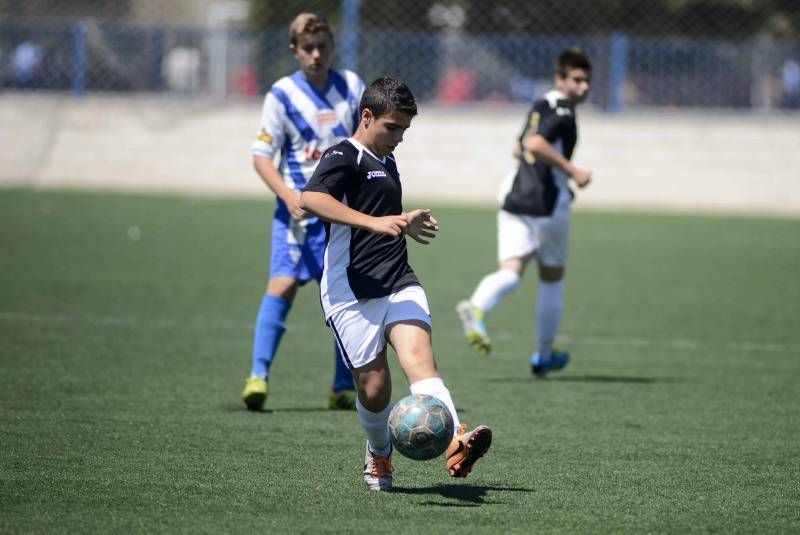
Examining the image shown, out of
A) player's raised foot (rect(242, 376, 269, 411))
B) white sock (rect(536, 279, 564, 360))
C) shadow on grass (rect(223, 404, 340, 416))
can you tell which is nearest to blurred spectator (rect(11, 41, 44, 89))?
white sock (rect(536, 279, 564, 360))

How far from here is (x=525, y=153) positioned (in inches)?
344

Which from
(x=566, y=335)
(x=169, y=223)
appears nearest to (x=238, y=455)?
(x=566, y=335)

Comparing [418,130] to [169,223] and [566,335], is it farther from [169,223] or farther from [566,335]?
[566,335]

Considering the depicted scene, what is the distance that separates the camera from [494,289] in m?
8.49

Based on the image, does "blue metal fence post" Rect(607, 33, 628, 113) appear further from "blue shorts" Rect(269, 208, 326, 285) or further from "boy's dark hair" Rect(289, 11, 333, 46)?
"blue shorts" Rect(269, 208, 326, 285)

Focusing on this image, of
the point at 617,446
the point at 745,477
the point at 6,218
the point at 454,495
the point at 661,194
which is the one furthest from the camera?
the point at 661,194

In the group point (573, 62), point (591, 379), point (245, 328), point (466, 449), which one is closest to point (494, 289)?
point (591, 379)

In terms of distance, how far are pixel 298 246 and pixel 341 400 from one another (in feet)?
2.95

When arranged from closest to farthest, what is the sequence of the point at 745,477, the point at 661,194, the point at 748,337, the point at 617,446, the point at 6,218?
the point at 745,477 < the point at 617,446 < the point at 748,337 < the point at 6,218 < the point at 661,194

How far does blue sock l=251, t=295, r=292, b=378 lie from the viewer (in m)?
7.06

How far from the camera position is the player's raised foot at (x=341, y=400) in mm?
7148

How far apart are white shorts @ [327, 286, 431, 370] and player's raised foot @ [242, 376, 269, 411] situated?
1.71m

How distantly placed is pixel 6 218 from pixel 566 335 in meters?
8.75

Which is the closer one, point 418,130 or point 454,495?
point 454,495
